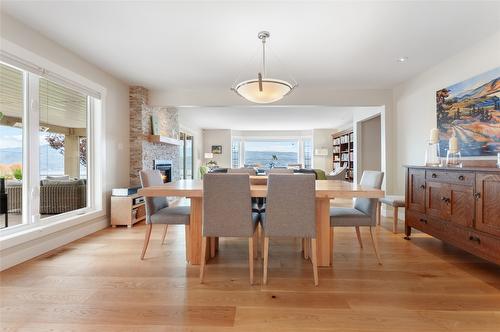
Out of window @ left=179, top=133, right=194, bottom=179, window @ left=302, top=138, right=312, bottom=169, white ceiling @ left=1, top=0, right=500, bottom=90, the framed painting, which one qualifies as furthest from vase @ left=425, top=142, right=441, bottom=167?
the framed painting

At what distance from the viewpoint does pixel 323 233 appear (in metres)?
2.43

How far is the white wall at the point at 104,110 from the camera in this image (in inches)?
97.3

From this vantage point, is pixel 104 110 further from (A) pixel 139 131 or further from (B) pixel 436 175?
(B) pixel 436 175

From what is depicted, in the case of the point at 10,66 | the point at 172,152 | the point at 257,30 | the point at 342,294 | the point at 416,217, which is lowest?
the point at 342,294

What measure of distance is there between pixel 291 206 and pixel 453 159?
7.39ft

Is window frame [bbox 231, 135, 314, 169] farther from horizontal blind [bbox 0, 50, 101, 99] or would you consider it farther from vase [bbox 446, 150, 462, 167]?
vase [bbox 446, 150, 462, 167]

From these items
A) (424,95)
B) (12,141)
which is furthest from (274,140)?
(12,141)

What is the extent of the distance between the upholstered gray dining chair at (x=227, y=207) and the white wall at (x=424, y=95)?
3.02 meters

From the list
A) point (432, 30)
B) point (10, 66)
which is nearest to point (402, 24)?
point (432, 30)

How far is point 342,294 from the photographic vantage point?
1916 mm

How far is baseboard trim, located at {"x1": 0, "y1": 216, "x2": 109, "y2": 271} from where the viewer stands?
2.40 m

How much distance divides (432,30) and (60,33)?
3863mm

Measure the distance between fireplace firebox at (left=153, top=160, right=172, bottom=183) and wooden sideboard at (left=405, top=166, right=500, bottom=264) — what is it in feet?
14.8

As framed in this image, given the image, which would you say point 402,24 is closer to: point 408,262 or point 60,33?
point 408,262
